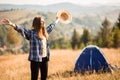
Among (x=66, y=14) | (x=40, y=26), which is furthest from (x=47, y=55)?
(x=66, y=14)

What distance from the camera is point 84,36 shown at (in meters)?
62.2

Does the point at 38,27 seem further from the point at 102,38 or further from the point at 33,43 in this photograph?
the point at 102,38

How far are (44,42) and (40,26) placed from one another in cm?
31

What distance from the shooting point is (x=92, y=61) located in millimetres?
9320

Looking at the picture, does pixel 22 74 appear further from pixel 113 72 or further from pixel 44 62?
pixel 44 62

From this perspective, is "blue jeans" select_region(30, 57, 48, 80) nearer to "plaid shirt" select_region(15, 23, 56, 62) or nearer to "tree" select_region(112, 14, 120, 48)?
"plaid shirt" select_region(15, 23, 56, 62)

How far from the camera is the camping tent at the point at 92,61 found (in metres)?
9.19

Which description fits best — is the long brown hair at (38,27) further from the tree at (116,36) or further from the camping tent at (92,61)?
the tree at (116,36)

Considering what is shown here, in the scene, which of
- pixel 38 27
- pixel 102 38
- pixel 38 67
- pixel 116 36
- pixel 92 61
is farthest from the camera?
pixel 102 38

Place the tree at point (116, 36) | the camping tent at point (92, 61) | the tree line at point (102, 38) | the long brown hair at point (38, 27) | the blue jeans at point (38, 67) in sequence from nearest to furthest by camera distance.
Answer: the long brown hair at point (38, 27) → the blue jeans at point (38, 67) → the camping tent at point (92, 61) → the tree at point (116, 36) → the tree line at point (102, 38)

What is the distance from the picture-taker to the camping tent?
30.1 ft

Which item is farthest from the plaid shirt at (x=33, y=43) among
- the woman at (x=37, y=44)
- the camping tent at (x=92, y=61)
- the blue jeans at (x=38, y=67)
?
the camping tent at (x=92, y=61)

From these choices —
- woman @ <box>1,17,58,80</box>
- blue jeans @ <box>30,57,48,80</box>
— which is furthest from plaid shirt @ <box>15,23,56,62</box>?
blue jeans @ <box>30,57,48,80</box>

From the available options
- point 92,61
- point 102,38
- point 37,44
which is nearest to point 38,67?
point 37,44
